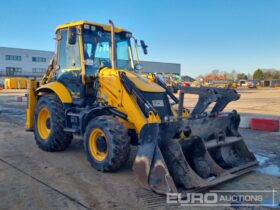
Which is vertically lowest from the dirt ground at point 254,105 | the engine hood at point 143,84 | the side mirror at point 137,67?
the dirt ground at point 254,105

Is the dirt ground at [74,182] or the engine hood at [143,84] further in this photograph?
the engine hood at [143,84]

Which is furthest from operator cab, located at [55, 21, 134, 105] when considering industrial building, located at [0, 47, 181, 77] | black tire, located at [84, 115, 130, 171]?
industrial building, located at [0, 47, 181, 77]

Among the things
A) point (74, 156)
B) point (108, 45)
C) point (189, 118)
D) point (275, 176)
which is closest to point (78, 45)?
point (108, 45)

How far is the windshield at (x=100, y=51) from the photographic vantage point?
695 centimetres

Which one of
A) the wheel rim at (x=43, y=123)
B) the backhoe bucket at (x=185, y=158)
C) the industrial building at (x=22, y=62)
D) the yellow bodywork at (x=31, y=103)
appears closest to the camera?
the backhoe bucket at (x=185, y=158)

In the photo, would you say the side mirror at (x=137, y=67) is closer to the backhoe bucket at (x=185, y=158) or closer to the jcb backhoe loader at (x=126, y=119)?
the jcb backhoe loader at (x=126, y=119)

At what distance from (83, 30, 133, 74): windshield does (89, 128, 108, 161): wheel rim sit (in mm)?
1562

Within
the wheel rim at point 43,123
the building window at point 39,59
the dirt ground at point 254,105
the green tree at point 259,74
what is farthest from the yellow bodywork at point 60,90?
the green tree at point 259,74

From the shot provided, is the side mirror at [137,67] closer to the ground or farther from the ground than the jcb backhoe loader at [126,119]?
farther from the ground

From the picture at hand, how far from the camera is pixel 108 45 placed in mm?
7301

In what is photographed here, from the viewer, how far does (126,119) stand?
6.08 metres

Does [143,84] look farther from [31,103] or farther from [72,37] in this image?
[31,103]

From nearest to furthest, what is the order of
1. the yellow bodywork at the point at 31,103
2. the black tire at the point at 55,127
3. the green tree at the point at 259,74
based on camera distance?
the black tire at the point at 55,127, the yellow bodywork at the point at 31,103, the green tree at the point at 259,74

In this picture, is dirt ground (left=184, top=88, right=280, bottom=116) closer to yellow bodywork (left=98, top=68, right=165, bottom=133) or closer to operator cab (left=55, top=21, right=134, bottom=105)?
operator cab (left=55, top=21, right=134, bottom=105)
